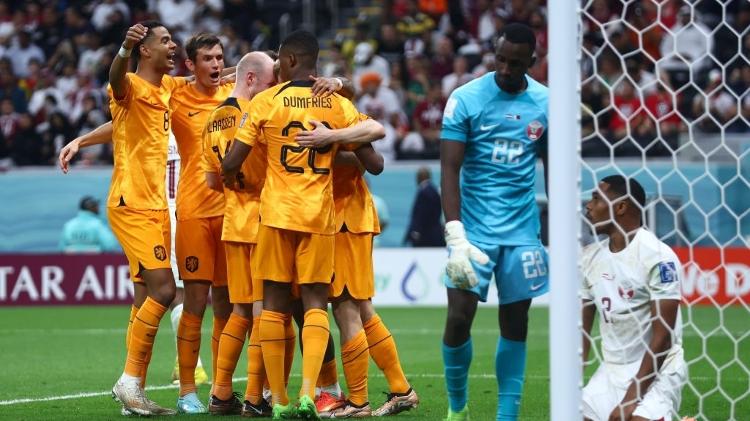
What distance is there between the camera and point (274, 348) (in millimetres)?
6988

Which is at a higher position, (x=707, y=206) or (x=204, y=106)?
(x=204, y=106)

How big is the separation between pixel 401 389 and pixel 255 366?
2.96 ft

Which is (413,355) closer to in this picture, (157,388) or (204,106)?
(157,388)

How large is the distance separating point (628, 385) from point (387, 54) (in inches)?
639

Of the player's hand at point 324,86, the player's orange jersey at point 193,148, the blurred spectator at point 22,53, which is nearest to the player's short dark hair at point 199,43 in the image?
the player's orange jersey at point 193,148

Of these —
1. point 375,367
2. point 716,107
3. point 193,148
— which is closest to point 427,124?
point 716,107

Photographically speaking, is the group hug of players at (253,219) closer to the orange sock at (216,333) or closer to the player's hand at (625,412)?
the orange sock at (216,333)

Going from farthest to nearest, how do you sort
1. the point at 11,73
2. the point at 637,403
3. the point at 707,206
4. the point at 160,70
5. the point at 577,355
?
the point at 11,73 → the point at 707,206 → the point at 160,70 → the point at 637,403 → the point at 577,355

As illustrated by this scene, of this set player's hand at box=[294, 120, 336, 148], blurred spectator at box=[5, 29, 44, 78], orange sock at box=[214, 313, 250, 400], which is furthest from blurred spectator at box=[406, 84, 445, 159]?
player's hand at box=[294, 120, 336, 148]

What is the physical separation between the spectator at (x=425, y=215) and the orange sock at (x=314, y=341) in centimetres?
1092

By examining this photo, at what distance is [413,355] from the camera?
11.5 meters

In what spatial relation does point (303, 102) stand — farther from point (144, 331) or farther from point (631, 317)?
point (631, 317)

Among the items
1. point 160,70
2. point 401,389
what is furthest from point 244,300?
point 160,70

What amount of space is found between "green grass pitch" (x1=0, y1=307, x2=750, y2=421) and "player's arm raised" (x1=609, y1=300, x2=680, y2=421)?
8.7 inches
